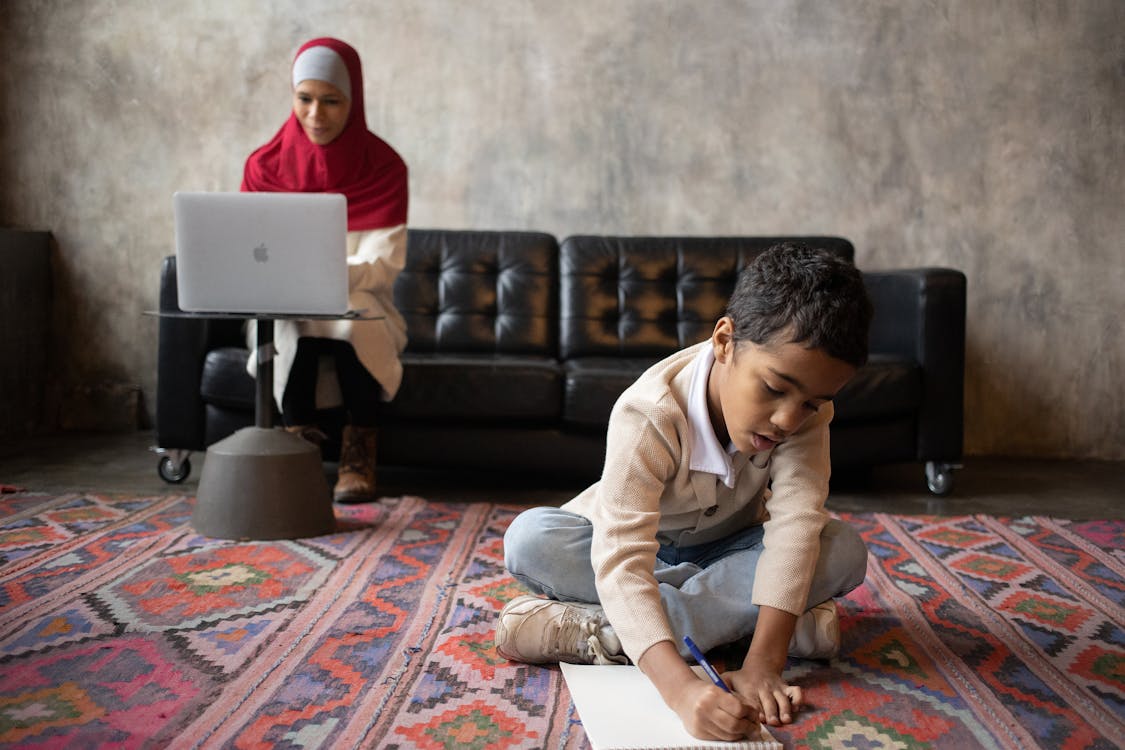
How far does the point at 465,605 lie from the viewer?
5.76 ft

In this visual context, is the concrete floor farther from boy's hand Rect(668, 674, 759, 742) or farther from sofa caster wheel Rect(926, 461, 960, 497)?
boy's hand Rect(668, 674, 759, 742)

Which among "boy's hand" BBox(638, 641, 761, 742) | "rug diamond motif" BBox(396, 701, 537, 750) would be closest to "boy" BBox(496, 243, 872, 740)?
"boy's hand" BBox(638, 641, 761, 742)

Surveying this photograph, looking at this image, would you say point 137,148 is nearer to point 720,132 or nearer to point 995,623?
point 720,132

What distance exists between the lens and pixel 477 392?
2.79 meters

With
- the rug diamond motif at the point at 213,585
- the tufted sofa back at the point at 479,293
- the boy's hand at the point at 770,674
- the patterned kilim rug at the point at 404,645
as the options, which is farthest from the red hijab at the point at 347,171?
the boy's hand at the point at 770,674

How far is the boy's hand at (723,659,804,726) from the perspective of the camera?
125cm

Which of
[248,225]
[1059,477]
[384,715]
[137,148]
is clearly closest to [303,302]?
[248,225]

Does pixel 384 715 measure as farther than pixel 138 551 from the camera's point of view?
No

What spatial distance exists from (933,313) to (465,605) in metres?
1.78

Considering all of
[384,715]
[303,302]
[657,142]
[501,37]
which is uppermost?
[501,37]

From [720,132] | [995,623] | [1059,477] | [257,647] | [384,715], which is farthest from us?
[720,132]

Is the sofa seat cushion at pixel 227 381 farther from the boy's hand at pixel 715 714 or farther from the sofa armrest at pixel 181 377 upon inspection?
the boy's hand at pixel 715 714

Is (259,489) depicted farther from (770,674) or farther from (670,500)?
(770,674)

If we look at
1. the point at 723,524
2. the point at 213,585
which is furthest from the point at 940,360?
the point at 213,585
